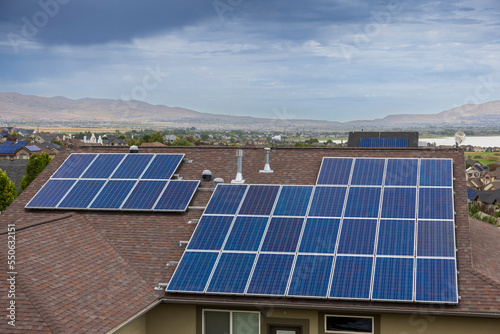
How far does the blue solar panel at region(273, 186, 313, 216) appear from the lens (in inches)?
661

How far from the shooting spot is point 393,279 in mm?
14008

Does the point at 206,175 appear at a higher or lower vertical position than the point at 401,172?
lower

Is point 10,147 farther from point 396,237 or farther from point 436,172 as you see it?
point 396,237

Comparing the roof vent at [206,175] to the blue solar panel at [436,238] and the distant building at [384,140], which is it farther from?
the distant building at [384,140]

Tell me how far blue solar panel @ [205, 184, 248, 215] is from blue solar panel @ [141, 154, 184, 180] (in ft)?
8.36

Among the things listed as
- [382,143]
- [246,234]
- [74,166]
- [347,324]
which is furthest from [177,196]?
[382,143]

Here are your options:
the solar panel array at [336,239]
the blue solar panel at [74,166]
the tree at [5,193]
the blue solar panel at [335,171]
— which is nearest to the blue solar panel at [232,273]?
the solar panel array at [336,239]

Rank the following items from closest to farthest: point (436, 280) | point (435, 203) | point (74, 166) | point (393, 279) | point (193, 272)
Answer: point (436, 280)
point (393, 279)
point (193, 272)
point (435, 203)
point (74, 166)

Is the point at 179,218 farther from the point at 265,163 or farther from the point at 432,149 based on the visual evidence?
the point at 432,149

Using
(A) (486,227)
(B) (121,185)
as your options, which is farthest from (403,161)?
(B) (121,185)

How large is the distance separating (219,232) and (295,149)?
6262 mm

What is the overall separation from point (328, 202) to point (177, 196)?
5.07 meters

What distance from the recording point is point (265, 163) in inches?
812

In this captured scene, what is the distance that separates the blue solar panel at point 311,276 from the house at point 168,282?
0.35ft
